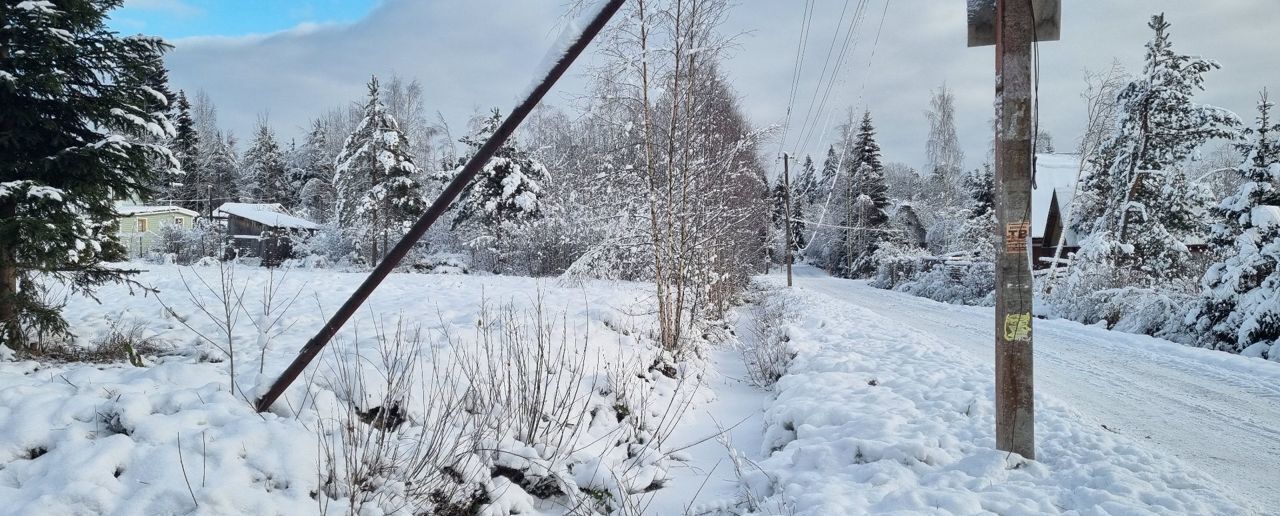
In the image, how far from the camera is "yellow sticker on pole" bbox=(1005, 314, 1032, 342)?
3896mm

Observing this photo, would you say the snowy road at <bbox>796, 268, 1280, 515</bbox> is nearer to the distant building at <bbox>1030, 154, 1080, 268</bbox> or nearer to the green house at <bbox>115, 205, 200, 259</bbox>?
the distant building at <bbox>1030, 154, 1080, 268</bbox>

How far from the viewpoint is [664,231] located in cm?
905

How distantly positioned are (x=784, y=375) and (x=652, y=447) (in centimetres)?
279

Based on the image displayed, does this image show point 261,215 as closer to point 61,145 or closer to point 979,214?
point 61,145

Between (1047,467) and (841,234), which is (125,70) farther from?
(841,234)

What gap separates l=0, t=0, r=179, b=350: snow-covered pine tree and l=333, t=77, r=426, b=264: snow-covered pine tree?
21254 millimetres

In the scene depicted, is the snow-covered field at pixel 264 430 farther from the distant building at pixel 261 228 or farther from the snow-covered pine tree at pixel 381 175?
the distant building at pixel 261 228

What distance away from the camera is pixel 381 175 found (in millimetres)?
27188

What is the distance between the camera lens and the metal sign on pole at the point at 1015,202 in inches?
150

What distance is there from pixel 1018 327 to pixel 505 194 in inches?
898

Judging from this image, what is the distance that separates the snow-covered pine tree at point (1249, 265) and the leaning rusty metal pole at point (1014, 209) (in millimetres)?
8235

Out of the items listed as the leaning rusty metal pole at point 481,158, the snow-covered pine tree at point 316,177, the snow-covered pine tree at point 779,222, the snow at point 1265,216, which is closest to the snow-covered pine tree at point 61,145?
the leaning rusty metal pole at point 481,158

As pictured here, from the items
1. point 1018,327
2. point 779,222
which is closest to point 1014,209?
point 1018,327

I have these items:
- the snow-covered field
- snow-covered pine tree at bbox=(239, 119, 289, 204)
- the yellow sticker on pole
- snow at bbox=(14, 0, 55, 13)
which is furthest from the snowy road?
snow-covered pine tree at bbox=(239, 119, 289, 204)
